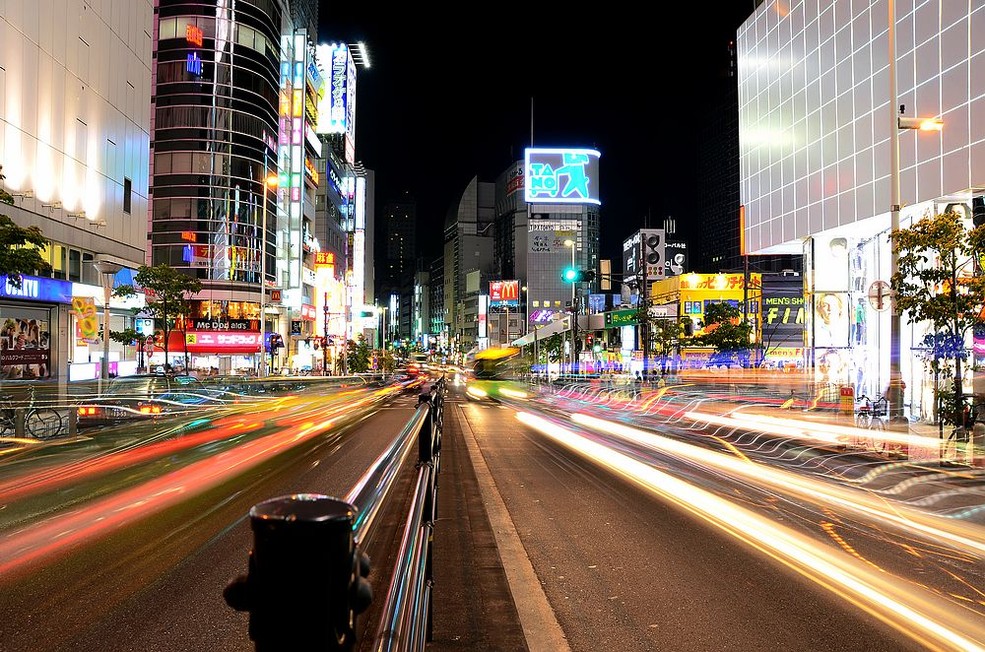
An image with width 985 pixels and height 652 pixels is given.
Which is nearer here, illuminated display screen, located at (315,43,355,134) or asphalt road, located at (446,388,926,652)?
asphalt road, located at (446,388,926,652)

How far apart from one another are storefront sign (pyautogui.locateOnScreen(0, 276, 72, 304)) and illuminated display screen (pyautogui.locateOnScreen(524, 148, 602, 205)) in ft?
233

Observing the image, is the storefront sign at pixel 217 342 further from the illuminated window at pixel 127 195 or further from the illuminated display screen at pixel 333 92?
the illuminated display screen at pixel 333 92

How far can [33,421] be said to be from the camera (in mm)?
18344

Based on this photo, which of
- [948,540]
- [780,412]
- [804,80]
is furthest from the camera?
[804,80]

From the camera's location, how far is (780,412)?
26578 mm

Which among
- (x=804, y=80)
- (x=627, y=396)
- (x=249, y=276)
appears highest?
(x=804, y=80)

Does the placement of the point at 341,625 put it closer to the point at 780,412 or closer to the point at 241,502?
the point at 241,502

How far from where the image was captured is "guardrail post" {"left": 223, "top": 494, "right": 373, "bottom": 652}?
144cm

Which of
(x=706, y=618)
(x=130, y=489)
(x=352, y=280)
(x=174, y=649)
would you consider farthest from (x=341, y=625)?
(x=352, y=280)

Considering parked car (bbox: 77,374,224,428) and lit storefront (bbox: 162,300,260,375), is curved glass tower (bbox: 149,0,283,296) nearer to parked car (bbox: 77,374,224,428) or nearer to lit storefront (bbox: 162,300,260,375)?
lit storefront (bbox: 162,300,260,375)

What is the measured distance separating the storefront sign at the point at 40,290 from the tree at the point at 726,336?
138ft

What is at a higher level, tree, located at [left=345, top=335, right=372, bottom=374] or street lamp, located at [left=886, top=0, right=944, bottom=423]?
street lamp, located at [left=886, top=0, right=944, bottom=423]

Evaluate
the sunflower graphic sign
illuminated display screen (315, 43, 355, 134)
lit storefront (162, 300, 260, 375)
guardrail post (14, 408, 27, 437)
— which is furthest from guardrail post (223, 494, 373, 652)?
illuminated display screen (315, 43, 355, 134)

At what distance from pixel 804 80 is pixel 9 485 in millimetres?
43352
